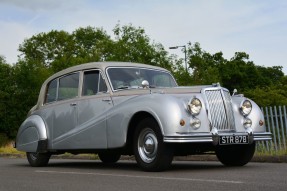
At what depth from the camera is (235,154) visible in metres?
9.66

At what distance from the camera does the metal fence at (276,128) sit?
13445 mm

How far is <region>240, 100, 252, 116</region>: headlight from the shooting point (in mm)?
9008

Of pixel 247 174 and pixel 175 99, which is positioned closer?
pixel 247 174

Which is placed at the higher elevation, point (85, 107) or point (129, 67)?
point (129, 67)

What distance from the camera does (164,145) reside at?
8.27 meters

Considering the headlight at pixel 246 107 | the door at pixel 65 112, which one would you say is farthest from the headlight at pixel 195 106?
the door at pixel 65 112

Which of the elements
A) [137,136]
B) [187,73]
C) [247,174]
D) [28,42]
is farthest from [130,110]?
[28,42]

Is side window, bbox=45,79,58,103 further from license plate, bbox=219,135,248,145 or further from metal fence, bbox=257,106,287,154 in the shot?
metal fence, bbox=257,106,287,154

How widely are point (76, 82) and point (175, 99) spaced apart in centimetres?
308

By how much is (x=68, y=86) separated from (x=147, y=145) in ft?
10.6

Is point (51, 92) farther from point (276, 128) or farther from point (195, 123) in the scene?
point (276, 128)

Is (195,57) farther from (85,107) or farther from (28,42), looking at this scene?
(28,42)

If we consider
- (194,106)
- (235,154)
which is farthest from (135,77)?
(235,154)

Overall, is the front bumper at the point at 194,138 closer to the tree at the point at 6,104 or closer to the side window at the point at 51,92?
the side window at the point at 51,92
